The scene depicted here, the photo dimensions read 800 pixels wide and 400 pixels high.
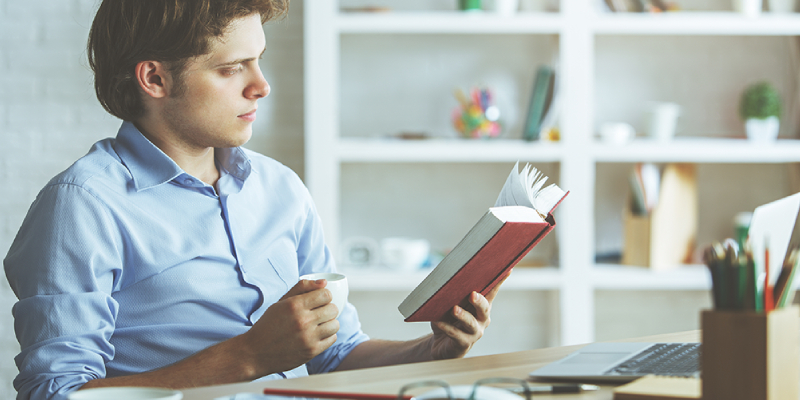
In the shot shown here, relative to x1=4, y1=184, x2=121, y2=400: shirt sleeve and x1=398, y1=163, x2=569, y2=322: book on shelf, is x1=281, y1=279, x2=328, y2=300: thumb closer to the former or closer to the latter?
x1=398, y1=163, x2=569, y2=322: book on shelf

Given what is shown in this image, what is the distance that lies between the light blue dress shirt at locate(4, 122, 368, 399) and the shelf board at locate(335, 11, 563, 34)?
125 cm

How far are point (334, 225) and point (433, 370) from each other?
1619 mm

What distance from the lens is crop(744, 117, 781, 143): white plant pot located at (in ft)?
8.66

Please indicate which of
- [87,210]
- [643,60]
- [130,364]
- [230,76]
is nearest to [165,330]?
[130,364]

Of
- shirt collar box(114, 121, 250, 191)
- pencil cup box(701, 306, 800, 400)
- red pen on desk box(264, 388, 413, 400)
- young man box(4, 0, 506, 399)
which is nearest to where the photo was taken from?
pencil cup box(701, 306, 800, 400)

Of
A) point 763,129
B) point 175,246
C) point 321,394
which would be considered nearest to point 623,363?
point 321,394

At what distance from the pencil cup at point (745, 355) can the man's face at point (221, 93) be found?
865 mm

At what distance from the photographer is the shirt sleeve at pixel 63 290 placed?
101 cm

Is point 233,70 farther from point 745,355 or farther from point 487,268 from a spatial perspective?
point 745,355

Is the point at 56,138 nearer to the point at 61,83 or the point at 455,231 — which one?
the point at 61,83

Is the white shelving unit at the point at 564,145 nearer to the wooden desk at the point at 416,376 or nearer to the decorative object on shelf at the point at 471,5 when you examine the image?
the decorative object on shelf at the point at 471,5

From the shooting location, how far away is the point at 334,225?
256 cm

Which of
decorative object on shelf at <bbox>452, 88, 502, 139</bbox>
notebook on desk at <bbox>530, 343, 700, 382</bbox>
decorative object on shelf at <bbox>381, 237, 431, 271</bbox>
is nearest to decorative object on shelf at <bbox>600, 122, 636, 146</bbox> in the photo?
decorative object on shelf at <bbox>452, 88, 502, 139</bbox>

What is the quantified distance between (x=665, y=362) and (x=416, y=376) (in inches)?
12.5
